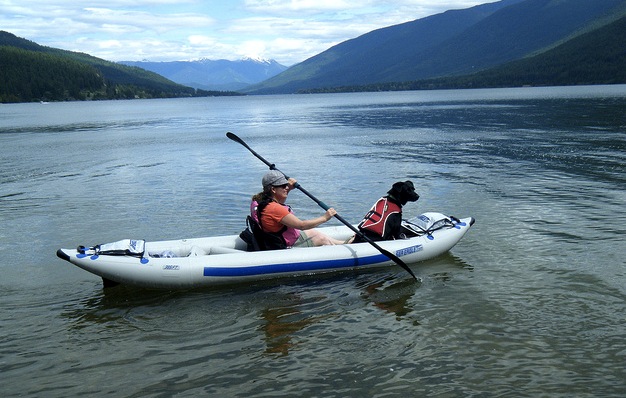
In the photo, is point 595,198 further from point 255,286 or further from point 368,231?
point 255,286

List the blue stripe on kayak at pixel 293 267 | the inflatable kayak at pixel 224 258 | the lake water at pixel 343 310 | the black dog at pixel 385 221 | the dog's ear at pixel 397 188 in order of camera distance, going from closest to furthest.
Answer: the lake water at pixel 343 310
the inflatable kayak at pixel 224 258
the blue stripe on kayak at pixel 293 267
the dog's ear at pixel 397 188
the black dog at pixel 385 221

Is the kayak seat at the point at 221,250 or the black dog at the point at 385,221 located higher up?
the black dog at the point at 385,221

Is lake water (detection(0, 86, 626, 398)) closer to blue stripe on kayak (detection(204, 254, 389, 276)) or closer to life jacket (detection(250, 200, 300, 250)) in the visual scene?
blue stripe on kayak (detection(204, 254, 389, 276))

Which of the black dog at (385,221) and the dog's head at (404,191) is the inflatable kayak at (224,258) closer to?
the black dog at (385,221)

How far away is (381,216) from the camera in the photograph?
1255cm

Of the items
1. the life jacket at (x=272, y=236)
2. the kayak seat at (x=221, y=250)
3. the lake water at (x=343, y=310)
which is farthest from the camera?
the kayak seat at (x=221, y=250)

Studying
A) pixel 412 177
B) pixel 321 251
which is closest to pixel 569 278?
pixel 321 251

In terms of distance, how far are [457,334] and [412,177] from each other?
603 inches

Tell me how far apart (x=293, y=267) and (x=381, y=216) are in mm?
2276

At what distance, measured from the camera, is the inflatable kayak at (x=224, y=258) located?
35.2 ft

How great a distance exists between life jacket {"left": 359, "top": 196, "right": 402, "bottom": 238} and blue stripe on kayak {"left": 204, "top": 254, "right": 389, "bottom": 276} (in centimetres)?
65

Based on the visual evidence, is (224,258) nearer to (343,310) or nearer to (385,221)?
(343,310)

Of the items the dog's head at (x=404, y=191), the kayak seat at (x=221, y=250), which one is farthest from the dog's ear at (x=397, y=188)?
the kayak seat at (x=221, y=250)

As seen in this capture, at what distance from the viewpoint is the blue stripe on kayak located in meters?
11.1
